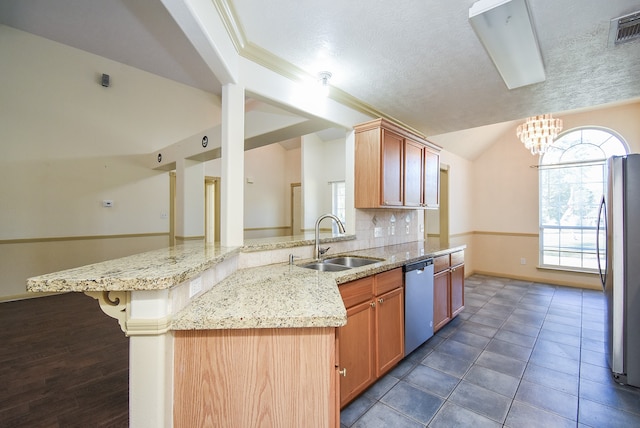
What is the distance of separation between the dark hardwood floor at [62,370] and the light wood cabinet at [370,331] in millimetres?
1435

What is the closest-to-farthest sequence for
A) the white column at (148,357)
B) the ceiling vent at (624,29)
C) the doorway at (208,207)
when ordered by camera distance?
the white column at (148,357), the ceiling vent at (624,29), the doorway at (208,207)

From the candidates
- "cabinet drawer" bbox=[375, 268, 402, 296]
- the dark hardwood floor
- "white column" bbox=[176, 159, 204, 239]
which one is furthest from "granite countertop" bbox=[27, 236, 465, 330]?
"white column" bbox=[176, 159, 204, 239]

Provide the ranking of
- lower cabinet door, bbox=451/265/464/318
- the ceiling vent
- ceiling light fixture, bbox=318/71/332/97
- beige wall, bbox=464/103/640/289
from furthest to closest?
beige wall, bbox=464/103/640/289, lower cabinet door, bbox=451/265/464/318, ceiling light fixture, bbox=318/71/332/97, the ceiling vent

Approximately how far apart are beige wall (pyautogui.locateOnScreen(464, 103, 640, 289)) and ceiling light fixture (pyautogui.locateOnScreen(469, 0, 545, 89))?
12.3 ft

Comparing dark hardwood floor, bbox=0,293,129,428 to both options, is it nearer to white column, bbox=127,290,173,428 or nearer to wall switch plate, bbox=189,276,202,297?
white column, bbox=127,290,173,428

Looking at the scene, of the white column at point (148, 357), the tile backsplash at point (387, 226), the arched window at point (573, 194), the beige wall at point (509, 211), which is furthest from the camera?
the beige wall at point (509, 211)

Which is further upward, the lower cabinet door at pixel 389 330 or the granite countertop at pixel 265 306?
the granite countertop at pixel 265 306

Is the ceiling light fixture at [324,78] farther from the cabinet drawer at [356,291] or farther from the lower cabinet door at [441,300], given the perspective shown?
the lower cabinet door at [441,300]

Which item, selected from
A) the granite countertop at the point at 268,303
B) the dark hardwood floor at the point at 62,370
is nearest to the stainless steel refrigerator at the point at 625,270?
the granite countertop at the point at 268,303

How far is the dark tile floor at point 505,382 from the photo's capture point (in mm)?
1736

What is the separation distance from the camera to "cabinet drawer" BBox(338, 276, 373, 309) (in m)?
1.75

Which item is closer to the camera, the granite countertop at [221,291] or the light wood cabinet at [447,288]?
the granite countertop at [221,291]

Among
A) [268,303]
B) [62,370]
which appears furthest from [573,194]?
[62,370]

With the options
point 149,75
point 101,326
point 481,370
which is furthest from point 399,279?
point 149,75
